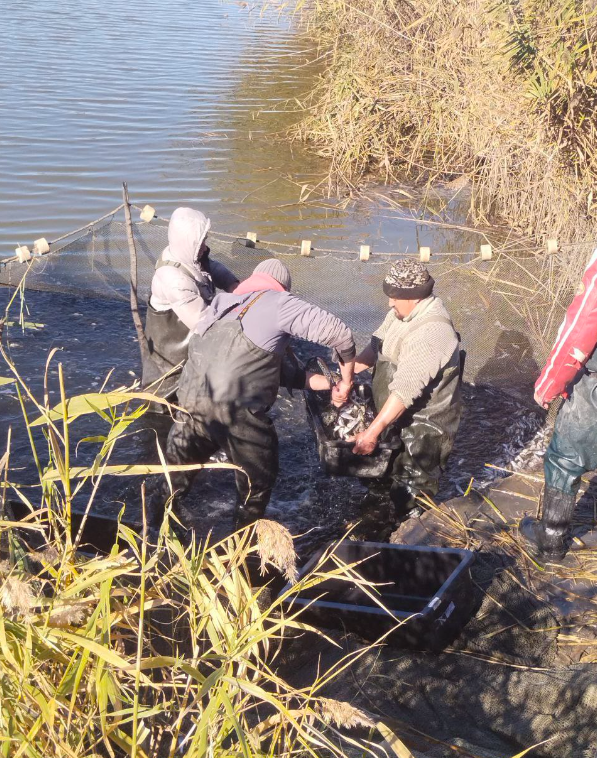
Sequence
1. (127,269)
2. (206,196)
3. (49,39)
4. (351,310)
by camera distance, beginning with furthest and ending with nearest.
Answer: (49,39) < (206,196) < (127,269) < (351,310)

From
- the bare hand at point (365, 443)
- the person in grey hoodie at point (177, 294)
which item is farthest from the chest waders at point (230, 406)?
the person in grey hoodie at point (177, 294)

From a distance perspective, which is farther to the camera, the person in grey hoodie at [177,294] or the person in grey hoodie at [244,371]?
the person in grey hoodie at [177,294]

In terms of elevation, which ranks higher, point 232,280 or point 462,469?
point 232,280

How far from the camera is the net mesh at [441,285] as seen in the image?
6586 mm

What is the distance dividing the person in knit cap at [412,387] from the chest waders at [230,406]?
58 cm

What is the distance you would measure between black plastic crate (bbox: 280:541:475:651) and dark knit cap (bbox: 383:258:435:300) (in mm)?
1407

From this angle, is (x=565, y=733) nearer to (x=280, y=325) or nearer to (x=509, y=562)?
(x=509, y=562)

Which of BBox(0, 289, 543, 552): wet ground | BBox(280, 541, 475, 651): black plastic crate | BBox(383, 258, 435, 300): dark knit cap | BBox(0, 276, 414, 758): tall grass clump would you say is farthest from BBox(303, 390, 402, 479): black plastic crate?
BBox(0, 276, 414, 758): tall grass clump

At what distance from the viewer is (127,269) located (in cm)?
773

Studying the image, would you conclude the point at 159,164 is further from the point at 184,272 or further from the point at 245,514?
the point at 245,514

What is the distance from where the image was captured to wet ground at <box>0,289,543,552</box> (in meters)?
5.25

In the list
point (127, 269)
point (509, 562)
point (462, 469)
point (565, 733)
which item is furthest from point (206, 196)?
point (565, 733)

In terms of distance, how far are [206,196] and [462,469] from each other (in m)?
6.73

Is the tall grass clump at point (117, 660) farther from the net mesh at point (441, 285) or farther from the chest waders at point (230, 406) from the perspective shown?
the net mesh at point (441, 285)
